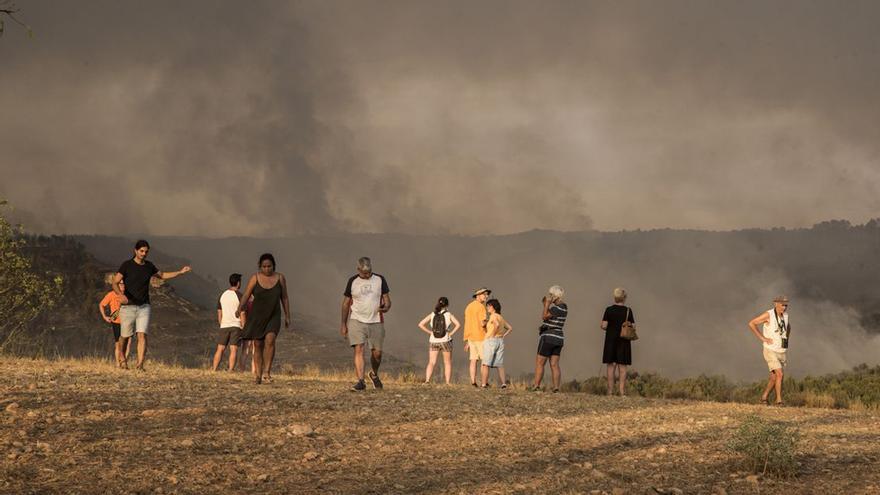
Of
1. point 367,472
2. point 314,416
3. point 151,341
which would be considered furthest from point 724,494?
point 151,341

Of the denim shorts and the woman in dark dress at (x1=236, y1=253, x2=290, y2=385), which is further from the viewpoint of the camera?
the denim shorts

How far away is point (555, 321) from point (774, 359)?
4306mm

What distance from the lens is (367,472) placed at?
9.74 m

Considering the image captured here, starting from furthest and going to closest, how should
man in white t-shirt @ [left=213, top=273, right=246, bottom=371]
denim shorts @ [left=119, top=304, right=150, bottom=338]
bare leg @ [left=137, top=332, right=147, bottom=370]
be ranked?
1. man in white t-shirt @ [left=213, top=273, right=246, bottom=371]
2. bare leg @ [left=137, top=332, right=147, bottom=370]
3. denim shorts @ [left=119, top=304, right=150, bottom=338]

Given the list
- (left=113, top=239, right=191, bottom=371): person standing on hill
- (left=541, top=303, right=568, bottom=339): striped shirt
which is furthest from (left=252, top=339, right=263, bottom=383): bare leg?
(left=541, top=303, right=568, bottom=339): striped shirt

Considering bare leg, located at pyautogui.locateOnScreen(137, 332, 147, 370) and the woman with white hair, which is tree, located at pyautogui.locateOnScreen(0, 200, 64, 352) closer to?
bare leg, located at pyautogui.locateOnScreen(137, 332, 147, 370)

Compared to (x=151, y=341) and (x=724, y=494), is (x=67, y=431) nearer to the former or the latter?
(x=724, y=494)

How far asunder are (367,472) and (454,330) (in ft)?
39.0

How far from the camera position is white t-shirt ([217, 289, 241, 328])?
20.9 meters

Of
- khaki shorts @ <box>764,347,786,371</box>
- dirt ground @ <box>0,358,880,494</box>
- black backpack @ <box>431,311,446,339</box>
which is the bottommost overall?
dirt ground @ <box>0,358,880,494</box>

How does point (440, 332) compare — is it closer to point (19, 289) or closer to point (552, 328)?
point (552, 328)

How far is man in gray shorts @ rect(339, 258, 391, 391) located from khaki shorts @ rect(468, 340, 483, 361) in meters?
5.14

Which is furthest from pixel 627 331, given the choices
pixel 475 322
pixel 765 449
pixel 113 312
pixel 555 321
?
pixel 113 312

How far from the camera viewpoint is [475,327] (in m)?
21.7
